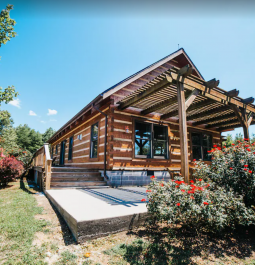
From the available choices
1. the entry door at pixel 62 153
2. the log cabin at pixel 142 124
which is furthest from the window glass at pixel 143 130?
the entry door at pixel 62 153

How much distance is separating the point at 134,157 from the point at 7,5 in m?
13.8

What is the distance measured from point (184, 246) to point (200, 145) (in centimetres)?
950

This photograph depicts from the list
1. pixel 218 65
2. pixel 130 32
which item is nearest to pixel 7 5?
pixel 130 32

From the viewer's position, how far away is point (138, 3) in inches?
194

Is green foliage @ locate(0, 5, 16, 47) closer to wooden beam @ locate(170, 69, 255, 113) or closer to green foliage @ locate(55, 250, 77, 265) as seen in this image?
wooden beam @ locate(170, 69, 255, 113)

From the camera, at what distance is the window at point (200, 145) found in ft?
35.4

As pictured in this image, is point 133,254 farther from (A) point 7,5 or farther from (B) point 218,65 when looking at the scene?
(A) point 7,5

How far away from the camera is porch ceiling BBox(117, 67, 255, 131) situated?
202 inches

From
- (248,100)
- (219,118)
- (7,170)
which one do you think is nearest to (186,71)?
(248,100)

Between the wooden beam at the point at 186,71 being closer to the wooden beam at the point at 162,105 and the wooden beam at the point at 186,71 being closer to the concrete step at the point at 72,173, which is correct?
the wooden beam at the point at 162,105

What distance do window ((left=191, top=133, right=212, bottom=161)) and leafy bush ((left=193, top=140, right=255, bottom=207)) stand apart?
7328 millimetres

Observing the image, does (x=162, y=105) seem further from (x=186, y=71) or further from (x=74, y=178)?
(x=74, y=178)

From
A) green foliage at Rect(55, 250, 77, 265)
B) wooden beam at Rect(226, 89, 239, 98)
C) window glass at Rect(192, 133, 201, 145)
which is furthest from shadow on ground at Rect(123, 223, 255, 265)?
window glass at Rect(192, 133, 201, 145)

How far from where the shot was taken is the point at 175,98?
648cm
